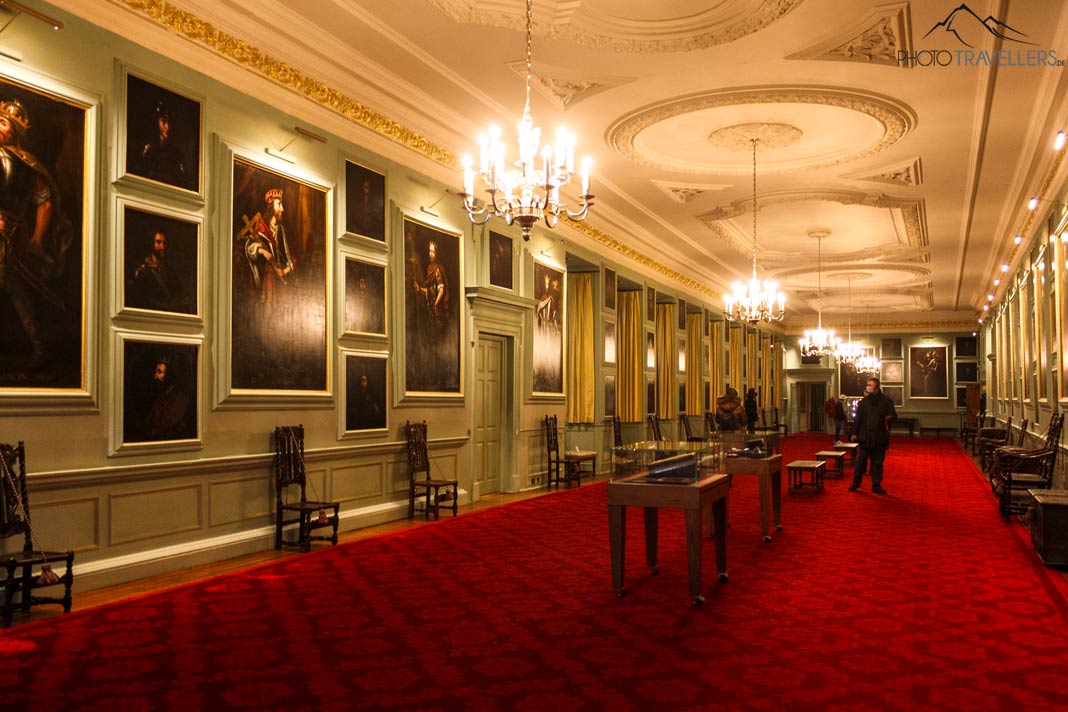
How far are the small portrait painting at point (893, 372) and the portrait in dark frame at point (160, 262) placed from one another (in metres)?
30.3

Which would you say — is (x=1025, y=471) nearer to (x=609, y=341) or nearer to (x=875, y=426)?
(x=875, y=426)

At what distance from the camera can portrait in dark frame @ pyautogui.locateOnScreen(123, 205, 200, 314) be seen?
6.05 m

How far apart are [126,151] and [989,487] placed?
12.5 meters

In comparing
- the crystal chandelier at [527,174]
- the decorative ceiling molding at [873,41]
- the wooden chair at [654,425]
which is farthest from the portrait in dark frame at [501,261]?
the wooden chair at [654,425]

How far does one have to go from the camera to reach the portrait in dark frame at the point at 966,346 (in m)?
31.5

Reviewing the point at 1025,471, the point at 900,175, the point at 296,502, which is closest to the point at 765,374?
the point at 900,175

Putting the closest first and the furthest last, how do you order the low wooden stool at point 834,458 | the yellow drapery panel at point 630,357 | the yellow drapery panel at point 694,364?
the low wooden stool at point 834,458
the yellow drapery panel at point 630,357
the yellow drapery panel at point 694,364

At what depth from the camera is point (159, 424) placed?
20.6ft

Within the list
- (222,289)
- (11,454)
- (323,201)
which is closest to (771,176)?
(323,201)

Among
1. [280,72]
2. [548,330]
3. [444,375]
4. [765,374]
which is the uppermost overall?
[280,72]

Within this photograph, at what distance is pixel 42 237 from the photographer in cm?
546

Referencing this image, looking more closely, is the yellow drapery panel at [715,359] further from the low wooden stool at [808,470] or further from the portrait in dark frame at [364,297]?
the portrait in dark frame at [364,297]

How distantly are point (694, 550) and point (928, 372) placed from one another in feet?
98.8

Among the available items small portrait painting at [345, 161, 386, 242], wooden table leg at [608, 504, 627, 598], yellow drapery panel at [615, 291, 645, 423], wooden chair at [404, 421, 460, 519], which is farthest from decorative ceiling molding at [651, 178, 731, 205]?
wooden table leg at [608, 504, 627, 598]
